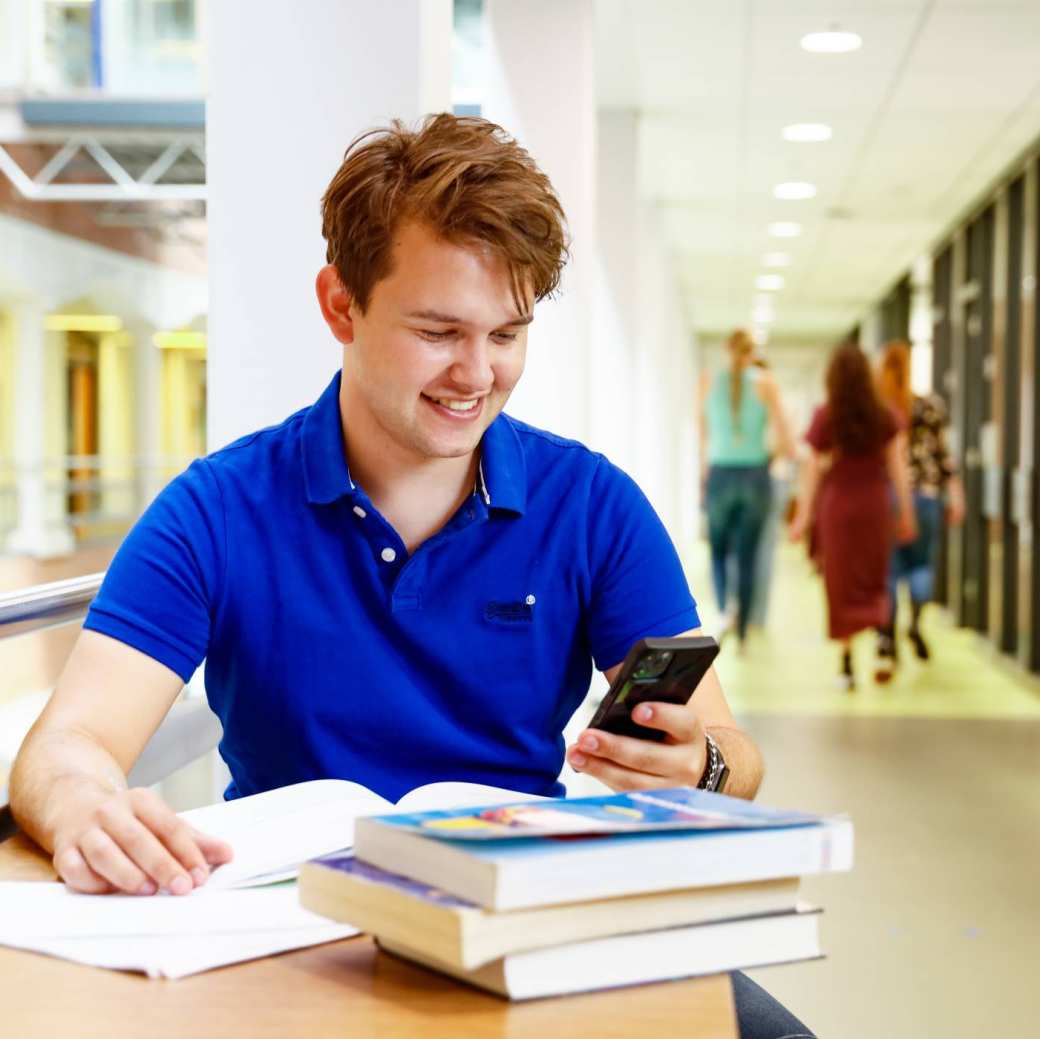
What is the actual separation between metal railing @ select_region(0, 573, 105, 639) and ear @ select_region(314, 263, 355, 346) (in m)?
0.49

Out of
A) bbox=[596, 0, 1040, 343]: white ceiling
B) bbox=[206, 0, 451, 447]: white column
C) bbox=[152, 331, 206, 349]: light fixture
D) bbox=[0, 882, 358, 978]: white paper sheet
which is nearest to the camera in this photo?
bbox=[0, 882, 358, 978]: white paper sheet

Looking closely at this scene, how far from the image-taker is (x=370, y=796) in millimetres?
1258

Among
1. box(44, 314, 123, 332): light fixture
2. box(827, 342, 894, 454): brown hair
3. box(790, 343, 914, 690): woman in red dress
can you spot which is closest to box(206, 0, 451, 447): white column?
box(827, 342, 894, 454): brown hair

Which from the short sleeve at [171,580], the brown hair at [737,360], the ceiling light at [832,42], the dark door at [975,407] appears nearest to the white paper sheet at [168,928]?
the short sleeve at [171,580]

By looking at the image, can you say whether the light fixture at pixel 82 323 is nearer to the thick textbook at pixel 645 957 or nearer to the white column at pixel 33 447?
the white column at pixel 33 447

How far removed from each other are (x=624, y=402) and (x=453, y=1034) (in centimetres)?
693

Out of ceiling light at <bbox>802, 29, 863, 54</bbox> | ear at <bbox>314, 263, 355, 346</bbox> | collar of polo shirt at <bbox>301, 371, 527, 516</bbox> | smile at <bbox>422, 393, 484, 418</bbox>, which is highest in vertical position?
ceiling light at <bbox>802, 29, 863, 54</bbox>

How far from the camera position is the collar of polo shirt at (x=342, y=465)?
148 centimetres

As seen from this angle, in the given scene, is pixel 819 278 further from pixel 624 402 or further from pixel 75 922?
pixel 75 922

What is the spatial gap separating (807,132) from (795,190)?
1848mm

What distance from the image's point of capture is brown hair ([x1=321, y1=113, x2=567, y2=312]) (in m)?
1.33

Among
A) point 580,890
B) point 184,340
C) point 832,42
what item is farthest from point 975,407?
point 580,890

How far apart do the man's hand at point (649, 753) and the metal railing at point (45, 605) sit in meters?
0.83

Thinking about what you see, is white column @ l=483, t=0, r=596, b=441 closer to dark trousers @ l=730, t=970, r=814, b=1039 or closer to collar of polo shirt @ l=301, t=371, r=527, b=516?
collar of polo shirt @ l=301, t=371, r=527, b=516
